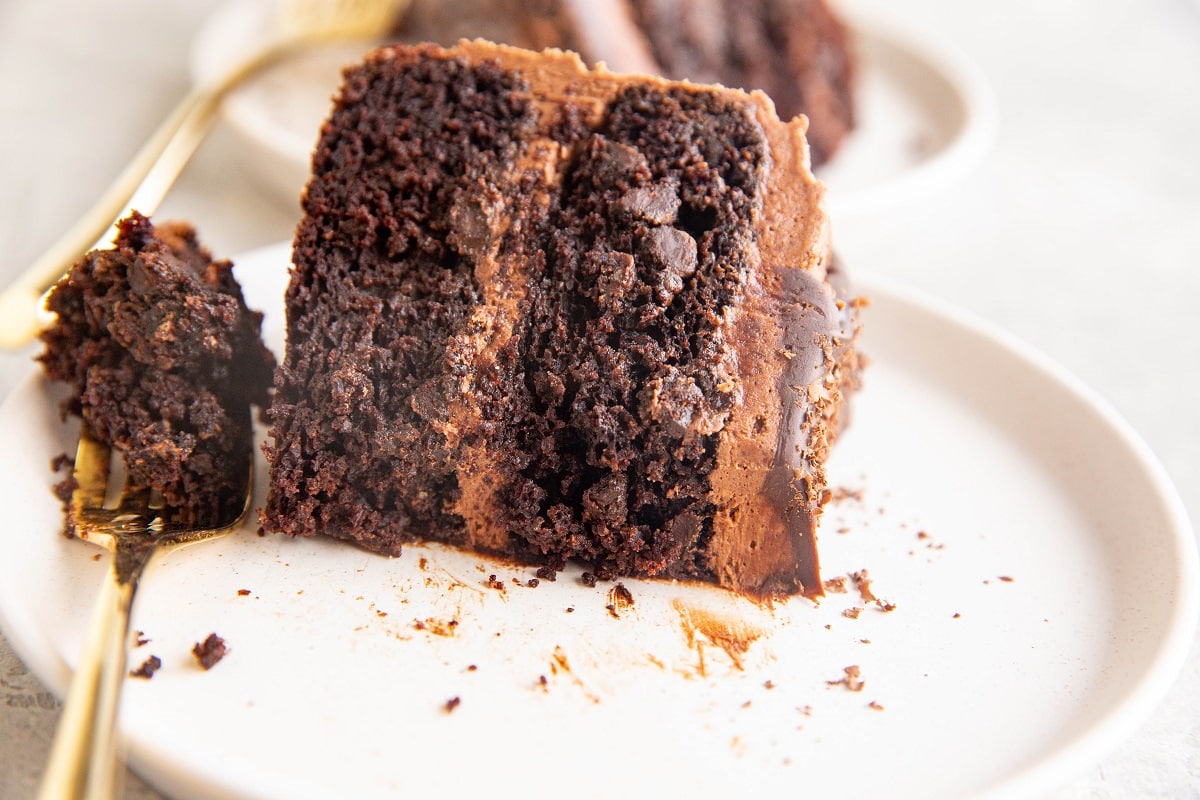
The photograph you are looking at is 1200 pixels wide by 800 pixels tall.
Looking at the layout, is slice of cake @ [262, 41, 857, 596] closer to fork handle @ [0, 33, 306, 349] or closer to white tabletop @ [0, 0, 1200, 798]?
fork handle @ [0, 33, 306, 349]

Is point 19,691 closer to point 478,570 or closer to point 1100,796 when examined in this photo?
point 478,570

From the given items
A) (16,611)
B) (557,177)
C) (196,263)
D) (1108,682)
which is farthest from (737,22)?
(16,611)

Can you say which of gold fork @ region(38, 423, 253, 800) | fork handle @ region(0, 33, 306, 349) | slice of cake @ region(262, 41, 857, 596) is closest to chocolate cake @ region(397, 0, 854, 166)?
fork handle @ region(0, 33, 306, 349)

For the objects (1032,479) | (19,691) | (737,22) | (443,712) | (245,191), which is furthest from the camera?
(737,22)

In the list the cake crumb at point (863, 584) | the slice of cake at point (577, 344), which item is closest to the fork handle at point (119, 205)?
the slice of cake at point (577, 344)

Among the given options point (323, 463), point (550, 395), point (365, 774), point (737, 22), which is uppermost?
point (737, 22)

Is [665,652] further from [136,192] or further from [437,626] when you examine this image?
[136,192]
